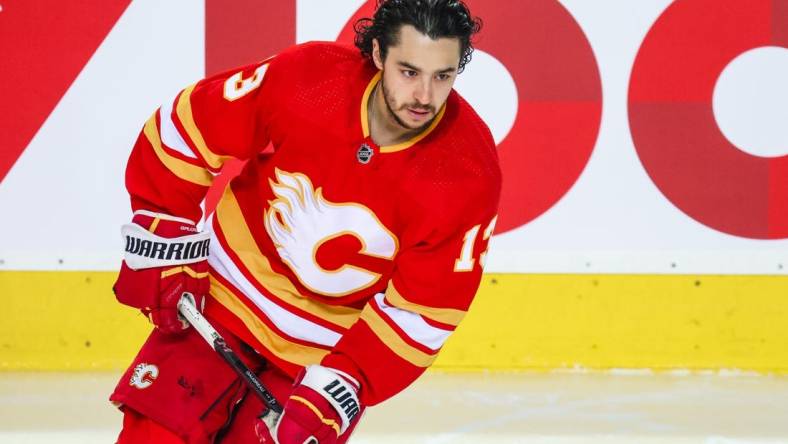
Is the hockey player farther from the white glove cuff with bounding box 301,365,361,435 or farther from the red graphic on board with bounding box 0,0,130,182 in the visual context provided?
the red graphic on board with bounding box 0,0,130,182

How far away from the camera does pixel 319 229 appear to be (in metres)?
2.10

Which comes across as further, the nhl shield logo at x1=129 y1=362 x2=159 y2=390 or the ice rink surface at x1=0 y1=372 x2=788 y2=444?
the ice rink surface at x1=0 y1=372 x2=788 y2=444

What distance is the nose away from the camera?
6.37 feet

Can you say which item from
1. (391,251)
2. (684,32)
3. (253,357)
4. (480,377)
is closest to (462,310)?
(391,251)

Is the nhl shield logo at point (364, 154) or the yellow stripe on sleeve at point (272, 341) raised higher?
the nhl shield logo at point (364, 154)

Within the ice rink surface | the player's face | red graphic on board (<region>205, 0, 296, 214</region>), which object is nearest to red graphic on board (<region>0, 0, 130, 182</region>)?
red graphic on board (<region>205, 0, 296, 214</region>)

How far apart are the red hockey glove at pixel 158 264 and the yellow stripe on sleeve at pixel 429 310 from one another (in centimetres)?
37

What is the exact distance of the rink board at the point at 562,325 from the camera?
3494mm

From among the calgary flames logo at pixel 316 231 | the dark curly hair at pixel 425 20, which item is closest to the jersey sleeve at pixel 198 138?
the calgary flames logo at pixel 316 231

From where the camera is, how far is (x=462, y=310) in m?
2.04

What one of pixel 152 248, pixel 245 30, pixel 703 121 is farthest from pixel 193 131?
pixel 703 121

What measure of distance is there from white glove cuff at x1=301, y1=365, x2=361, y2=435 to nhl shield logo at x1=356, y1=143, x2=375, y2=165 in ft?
1.14

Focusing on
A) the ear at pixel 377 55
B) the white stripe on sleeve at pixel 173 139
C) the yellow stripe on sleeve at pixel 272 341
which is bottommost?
the yellow stripe on sleeve at pixel 272 341

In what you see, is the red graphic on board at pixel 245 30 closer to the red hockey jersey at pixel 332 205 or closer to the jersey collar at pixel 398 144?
the red hockey jersey at pixel 332 205
